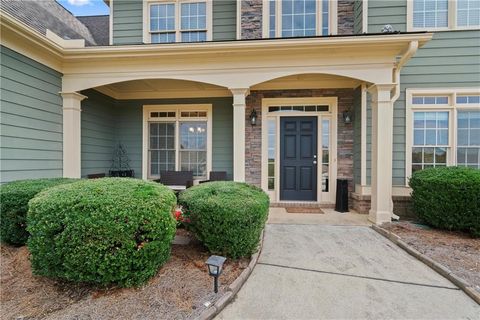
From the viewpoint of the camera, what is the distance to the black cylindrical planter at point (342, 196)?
17.1 feet

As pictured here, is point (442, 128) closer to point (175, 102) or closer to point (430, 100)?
point (430, 100)

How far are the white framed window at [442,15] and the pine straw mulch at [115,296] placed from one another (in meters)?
5.87

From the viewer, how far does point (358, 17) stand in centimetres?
519

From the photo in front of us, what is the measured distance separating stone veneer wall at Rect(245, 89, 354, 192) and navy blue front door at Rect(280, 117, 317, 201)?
54 cm

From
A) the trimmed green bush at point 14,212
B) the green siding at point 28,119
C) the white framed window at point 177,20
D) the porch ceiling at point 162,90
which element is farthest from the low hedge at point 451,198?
the green siding at point 28,119

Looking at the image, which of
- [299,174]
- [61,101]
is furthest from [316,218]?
[61,101]

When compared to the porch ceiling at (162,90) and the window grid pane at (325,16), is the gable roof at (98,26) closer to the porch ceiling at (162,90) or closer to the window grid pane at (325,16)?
the porch ceiling at (162,90)

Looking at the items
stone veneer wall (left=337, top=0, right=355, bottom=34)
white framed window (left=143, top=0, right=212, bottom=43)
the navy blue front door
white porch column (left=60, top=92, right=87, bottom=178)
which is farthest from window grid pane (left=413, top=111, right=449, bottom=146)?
white porch column (left=60, top=92, right=87, bottom=178)

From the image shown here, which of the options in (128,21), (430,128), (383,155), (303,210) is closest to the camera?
(383,155)

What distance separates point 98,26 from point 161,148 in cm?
520

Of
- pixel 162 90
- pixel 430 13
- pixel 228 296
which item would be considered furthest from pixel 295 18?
pixel 228 296

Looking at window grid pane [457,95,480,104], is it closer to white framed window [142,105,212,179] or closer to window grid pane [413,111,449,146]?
window grid pane [413,111,449,146]

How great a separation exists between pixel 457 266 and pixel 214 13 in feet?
22.1

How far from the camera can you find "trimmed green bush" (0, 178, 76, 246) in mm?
2893
